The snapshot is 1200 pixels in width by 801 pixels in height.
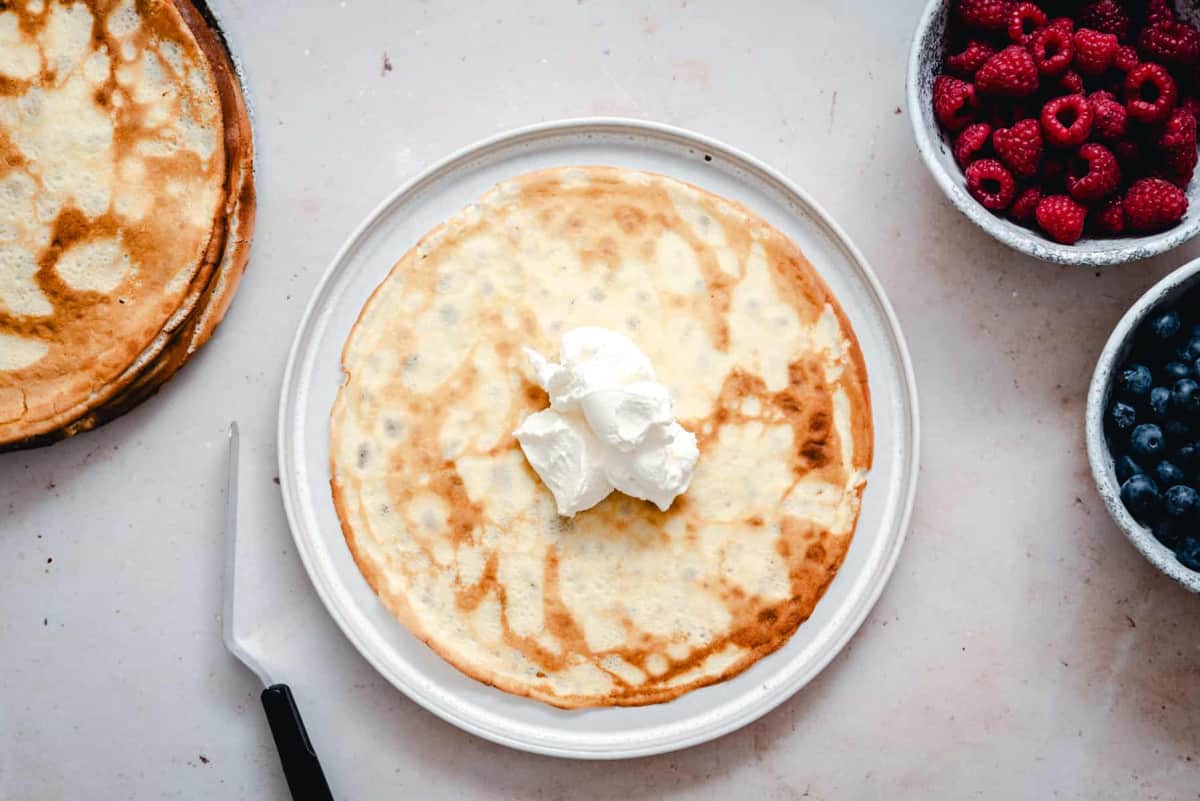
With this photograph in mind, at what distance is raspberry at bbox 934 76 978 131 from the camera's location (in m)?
1.42

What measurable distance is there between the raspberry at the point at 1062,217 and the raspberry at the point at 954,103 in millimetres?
Result: 186

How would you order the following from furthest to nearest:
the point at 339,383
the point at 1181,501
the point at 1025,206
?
1. the point at 339,383
2. the point at 1025,206
3. the point at 1181,501

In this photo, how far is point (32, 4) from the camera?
1.54m

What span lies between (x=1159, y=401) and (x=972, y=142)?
0.50 meters

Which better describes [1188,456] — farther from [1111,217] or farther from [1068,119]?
[1068,119]

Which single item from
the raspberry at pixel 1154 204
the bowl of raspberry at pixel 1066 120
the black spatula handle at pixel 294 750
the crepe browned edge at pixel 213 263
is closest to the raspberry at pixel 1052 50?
the bowl of raspberry at pixel 1066 120

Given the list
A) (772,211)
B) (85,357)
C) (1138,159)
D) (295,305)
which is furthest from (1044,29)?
(85,357)

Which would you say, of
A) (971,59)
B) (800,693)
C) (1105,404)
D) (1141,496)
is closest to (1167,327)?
(1105,404)

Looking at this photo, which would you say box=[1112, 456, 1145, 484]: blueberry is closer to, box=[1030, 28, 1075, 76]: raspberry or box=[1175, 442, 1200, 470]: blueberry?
box=[1175, 442, 1200, 470]: blueberry

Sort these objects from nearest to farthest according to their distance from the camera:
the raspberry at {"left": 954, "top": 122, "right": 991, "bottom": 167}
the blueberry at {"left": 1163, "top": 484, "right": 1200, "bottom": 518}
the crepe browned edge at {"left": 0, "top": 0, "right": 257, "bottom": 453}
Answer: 1. the blueberry at {"left": 1163, "top": 484, "right": 1200, "bottom": 518}
2. the raspberry at {"left": 954, "top": 122, "right": 991, "bottom": 167}
3. the crepe browned edge at {"left": 0, "top": 0, "right": 257, "bottom": 453}

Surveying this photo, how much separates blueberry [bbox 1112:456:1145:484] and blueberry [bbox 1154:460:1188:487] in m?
0.03

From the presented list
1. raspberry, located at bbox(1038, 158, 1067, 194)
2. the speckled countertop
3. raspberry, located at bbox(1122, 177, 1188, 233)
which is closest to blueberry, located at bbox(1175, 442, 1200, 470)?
the speckled countertop

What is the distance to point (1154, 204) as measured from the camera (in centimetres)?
137

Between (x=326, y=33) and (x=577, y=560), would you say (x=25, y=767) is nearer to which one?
(x=577, y=560)
